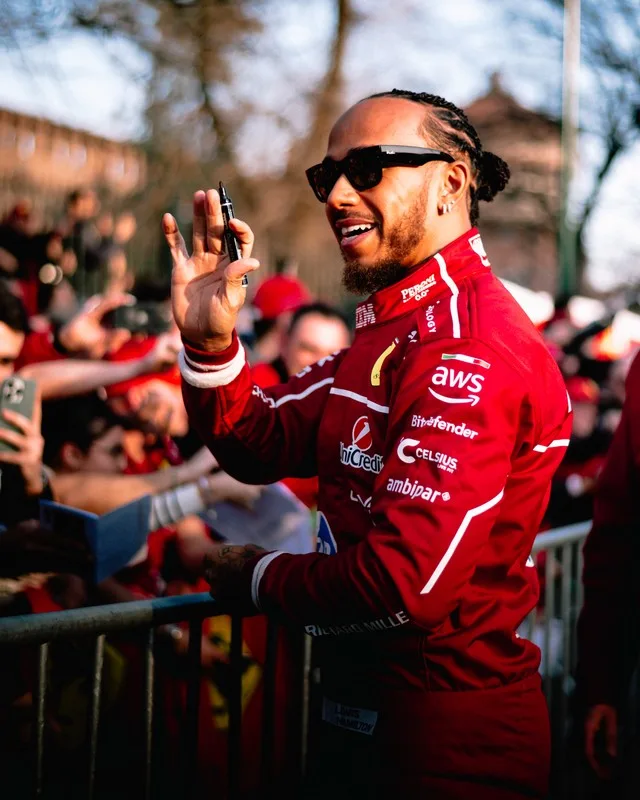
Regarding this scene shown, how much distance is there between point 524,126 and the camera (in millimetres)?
23484

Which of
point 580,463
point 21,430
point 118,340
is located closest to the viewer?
point 21,430

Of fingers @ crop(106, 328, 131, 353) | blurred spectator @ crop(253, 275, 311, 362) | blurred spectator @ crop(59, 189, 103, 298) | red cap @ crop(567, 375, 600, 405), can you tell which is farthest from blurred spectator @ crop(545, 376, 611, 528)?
blurred spectator @ crop(59, 189, 103, 298)

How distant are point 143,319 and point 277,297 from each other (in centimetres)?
241

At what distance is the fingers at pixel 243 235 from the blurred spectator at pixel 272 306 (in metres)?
3.83

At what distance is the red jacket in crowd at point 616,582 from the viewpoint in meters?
2.78

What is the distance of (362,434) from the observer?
6.88ft

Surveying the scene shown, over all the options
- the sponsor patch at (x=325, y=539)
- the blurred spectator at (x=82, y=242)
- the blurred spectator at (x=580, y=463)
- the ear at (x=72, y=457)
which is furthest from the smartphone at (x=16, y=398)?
the blurred spectator at (x=82, y=242)

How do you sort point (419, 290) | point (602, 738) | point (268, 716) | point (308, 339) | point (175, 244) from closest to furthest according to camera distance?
point (419, 290) → point (175, 244) → point (268, 716) → point (602, 738) → point (308, 339)

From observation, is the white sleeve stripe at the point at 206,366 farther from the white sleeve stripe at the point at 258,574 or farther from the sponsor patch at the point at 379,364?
the white sleeve stripe at the point at 258,574

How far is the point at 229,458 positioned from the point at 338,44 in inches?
590

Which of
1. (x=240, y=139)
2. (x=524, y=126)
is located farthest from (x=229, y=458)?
(x=524, y=126)

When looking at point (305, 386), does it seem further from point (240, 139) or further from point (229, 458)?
point (240, 139)

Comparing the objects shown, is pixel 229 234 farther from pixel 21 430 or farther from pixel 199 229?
pixel 21 430

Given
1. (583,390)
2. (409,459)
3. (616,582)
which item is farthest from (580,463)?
(409,459)
